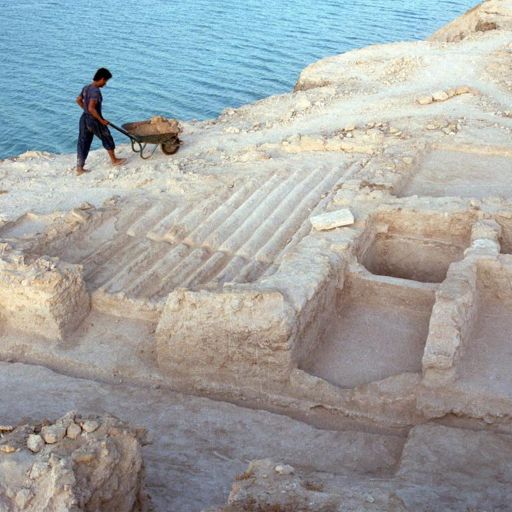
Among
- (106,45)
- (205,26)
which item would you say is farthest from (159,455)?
(205,26)

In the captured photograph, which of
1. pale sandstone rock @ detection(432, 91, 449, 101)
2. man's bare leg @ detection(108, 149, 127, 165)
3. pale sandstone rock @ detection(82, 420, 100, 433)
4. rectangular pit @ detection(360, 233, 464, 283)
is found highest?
pale sandstone rock @ detection(82, 420, 100, 433)

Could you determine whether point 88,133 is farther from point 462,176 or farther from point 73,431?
point 73,431

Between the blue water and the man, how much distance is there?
18.0 feet

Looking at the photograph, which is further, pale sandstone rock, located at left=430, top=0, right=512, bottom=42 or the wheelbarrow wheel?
pale sandstone rock, located at left=430, top=0, right=512, bottom=42

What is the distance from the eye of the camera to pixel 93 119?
10070 mm

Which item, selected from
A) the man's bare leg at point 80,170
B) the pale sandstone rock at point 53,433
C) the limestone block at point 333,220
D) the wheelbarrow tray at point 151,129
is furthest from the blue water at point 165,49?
the pale sandstone rock at point 53,433

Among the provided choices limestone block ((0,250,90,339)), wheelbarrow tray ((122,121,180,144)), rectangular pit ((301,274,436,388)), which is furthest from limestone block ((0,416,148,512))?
wheelbarrow tray ((122,121,180,144))

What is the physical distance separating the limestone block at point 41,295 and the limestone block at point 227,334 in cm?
118

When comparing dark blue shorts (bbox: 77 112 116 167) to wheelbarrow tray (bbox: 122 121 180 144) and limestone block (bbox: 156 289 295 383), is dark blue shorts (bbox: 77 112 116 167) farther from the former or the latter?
limestone block (bbox: 156 289 295 383)

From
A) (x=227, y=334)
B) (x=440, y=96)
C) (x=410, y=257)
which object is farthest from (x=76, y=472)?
(x=440, y=96)

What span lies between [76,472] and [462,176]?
612 centimetres

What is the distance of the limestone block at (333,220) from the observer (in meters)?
6.58

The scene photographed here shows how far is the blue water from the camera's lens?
57.0 feet

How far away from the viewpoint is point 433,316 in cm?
519
